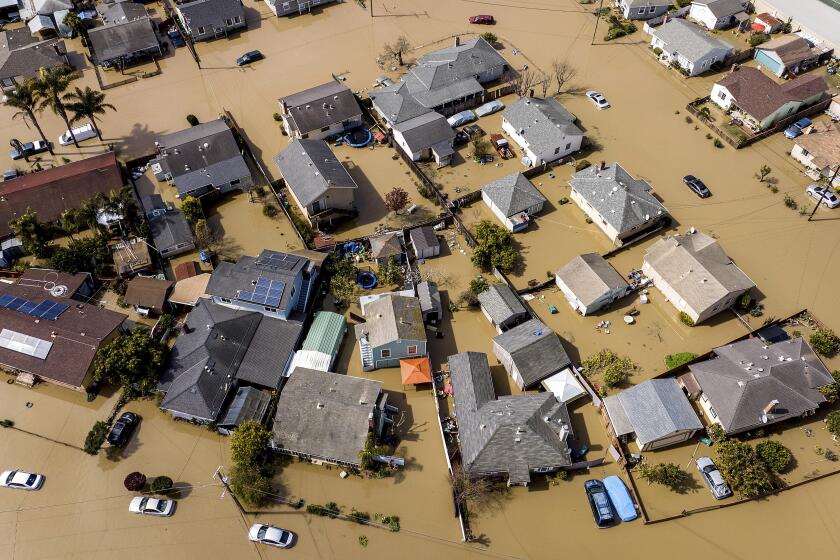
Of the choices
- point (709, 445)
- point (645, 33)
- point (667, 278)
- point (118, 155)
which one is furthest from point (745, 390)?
point (118, 155)

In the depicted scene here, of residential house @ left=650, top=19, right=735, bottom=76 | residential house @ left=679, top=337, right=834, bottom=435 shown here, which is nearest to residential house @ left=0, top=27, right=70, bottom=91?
residential house @ left=650, top=19, right=735, bottom=76

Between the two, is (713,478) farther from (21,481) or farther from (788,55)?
(788,55)

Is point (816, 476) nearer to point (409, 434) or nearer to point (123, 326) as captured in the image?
point (409, 434)

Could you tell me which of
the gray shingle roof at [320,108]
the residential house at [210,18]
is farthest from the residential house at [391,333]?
the residential house at [210,18]

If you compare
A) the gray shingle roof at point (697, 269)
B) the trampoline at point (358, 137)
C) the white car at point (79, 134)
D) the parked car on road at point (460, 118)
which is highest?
the parked car on road at point (460, 118)

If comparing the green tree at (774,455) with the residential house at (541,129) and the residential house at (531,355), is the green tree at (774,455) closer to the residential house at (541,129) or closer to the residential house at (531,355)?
the residential house at (531,355)

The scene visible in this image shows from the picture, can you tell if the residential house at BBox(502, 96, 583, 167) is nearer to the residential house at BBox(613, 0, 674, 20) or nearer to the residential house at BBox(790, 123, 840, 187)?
the residential house at BBox(790, 123, 840, 187)
